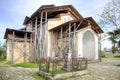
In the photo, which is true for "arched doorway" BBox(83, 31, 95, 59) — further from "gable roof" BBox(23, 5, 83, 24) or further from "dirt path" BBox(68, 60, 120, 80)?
"dirt path" BBox(68, 60, 120, 80)

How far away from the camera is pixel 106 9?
2045 cm

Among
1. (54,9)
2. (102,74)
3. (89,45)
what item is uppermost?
(54,9)

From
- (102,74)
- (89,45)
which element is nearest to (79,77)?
(102,74)

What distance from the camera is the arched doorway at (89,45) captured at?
22594mm

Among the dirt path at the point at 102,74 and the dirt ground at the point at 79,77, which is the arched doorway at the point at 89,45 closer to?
the dirt path at the point at 102,74

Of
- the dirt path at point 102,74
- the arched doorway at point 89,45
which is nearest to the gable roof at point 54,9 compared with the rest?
the arched doorway at point 89,45

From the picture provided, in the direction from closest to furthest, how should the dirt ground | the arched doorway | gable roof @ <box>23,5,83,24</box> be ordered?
the dirt ground < gable roof @ <box>23,5,83,24</box> < the arched doorway

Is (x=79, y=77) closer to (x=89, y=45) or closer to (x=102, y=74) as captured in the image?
(x=102, y=74)

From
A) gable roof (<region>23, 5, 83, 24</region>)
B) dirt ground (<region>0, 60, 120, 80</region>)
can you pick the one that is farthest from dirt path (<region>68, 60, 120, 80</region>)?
gable roof (<region>23, 5, 83, 24</region>)

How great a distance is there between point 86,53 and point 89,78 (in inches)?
484

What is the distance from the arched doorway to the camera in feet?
74.1

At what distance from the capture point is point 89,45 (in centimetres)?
2323

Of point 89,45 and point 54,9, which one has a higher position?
point 54,9

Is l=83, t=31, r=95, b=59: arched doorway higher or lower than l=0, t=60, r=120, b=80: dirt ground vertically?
higher
